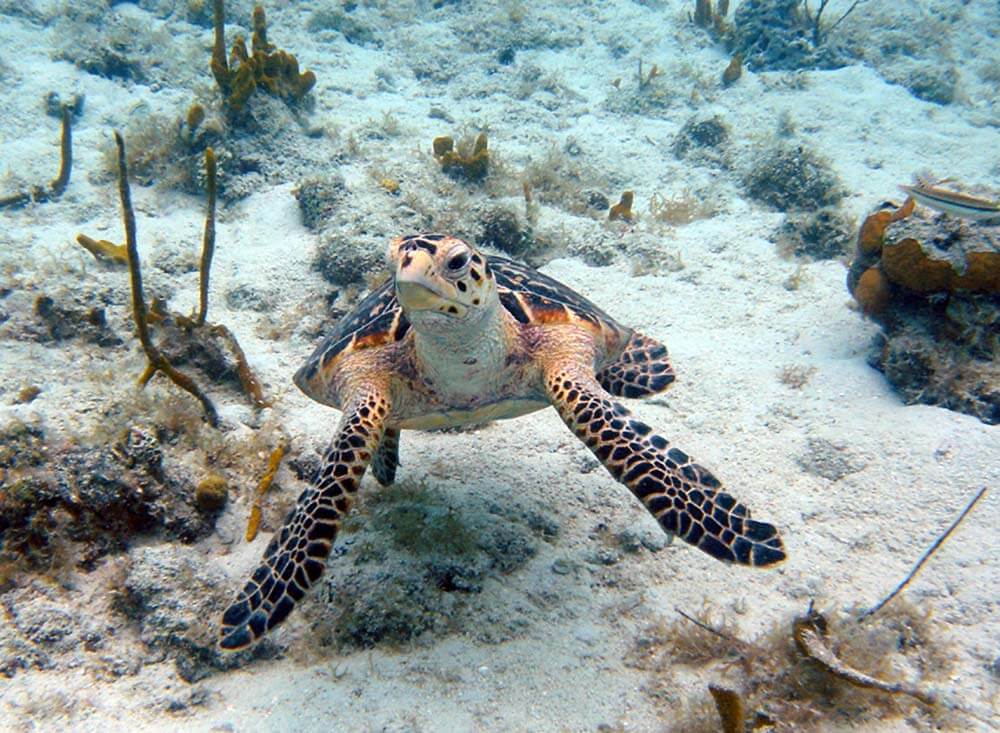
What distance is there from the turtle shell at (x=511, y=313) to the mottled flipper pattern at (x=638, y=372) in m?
0.29

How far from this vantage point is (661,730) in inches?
95.0

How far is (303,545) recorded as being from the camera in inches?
99.5

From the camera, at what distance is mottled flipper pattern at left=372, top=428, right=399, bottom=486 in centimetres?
380

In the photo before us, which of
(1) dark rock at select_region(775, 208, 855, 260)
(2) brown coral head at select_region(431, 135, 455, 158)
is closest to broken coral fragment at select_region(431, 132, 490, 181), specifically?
(2) brown coral head at select_region(431, 135, 455, 158)

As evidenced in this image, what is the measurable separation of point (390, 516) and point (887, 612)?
108 inches

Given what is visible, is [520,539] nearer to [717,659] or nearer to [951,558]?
[717,659]

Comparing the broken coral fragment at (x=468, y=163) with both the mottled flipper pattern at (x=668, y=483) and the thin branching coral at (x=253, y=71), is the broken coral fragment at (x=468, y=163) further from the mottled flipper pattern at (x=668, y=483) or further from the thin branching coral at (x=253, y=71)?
the mottled flipper pattern at (x=668, y=483)

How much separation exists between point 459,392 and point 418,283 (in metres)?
0.87

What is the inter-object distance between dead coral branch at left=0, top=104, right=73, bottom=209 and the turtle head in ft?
23.0

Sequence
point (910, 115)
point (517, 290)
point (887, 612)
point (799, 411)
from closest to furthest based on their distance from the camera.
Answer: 1. point (887, 612)
2. point (517, 290)
3. point (799, 411)
4. point (910, 115)

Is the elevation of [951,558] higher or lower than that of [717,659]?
higher

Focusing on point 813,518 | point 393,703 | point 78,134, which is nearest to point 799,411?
point 813,518

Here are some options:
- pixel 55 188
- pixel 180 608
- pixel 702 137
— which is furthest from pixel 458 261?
pixel 702 137

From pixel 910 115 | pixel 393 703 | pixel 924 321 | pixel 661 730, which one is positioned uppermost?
pixel 910 115
